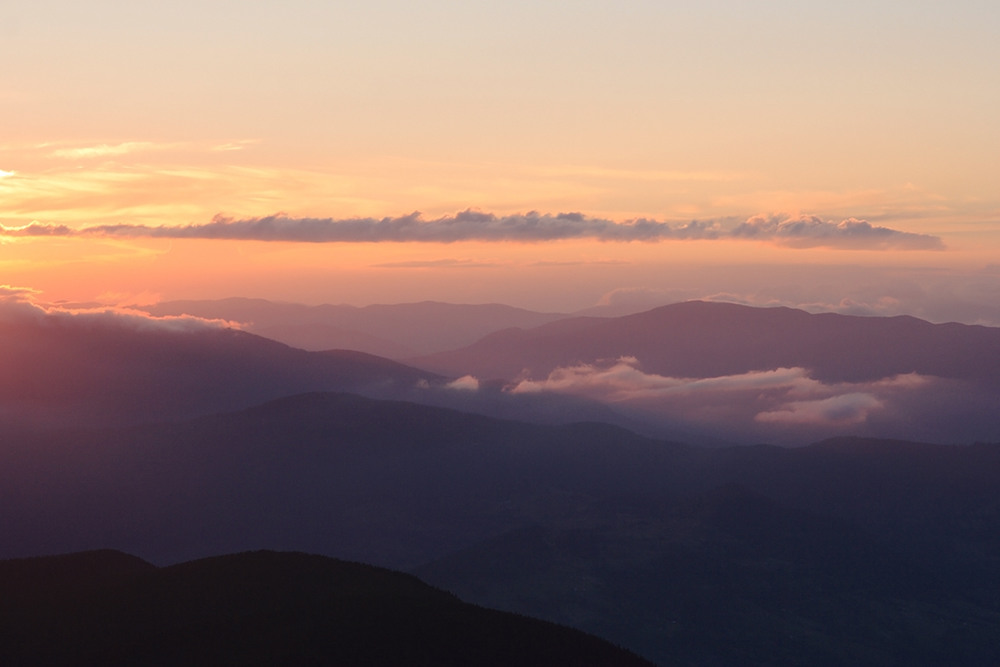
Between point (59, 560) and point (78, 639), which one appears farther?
point (59, 560)

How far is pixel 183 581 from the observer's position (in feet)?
429

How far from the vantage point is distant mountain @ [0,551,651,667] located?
4038 inches

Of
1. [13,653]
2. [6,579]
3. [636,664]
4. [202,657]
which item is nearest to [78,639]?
[13,653]

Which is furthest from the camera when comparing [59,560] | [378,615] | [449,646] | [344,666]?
[59,560]

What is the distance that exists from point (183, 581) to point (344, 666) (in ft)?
139

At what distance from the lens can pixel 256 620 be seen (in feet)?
366

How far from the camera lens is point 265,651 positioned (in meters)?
99.9

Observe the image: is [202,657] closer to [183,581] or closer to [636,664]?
[183,581]

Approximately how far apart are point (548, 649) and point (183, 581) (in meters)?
52.8

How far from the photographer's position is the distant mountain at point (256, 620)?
336 feet

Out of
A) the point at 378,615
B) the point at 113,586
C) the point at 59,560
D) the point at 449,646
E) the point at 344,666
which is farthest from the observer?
the point at 59,560

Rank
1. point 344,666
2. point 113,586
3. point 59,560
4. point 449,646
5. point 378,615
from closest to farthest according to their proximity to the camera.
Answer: point 344,666
point 449,646
point 378,615
point 113,586
point 59,560

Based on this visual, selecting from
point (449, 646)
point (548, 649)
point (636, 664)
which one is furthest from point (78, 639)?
point (636, 664)

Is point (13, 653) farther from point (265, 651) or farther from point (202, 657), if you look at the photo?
point (265, 651)
